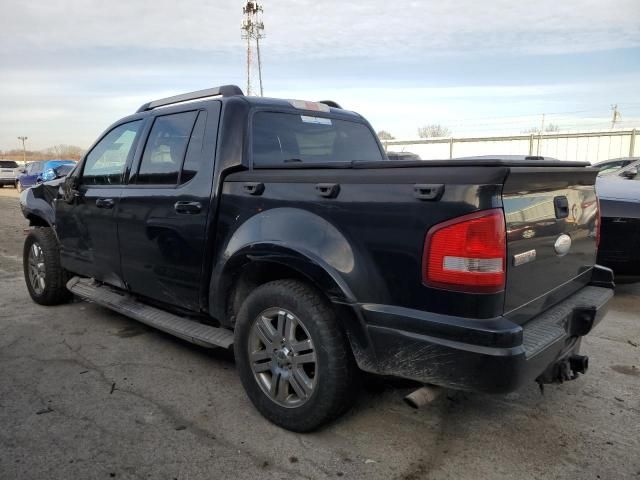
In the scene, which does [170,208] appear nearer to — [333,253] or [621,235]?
[333,253]

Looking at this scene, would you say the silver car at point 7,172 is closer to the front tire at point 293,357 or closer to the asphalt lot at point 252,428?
the asphalt lot at point 252,428

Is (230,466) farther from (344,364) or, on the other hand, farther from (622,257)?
(622,257)

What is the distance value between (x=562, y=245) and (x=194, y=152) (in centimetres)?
234

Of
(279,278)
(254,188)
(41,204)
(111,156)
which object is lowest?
(279,278)

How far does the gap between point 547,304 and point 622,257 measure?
10.3 ft

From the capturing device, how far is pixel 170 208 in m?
3.58

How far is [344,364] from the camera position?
2664mm

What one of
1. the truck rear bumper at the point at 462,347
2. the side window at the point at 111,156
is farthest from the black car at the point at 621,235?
the side window at the point at 111,156

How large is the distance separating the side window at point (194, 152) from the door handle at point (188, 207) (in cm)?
17

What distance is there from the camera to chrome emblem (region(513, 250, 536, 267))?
2.35 m

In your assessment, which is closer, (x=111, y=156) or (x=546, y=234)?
(x=546, y=234)

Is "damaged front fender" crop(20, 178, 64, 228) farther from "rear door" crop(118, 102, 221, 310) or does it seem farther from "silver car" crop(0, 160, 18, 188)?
"silver car" crop(0, 160, 18, 188)

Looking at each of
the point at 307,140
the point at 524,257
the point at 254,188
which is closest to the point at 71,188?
the point at 307,140

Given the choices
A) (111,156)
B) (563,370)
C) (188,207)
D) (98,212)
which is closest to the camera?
(563,370)
